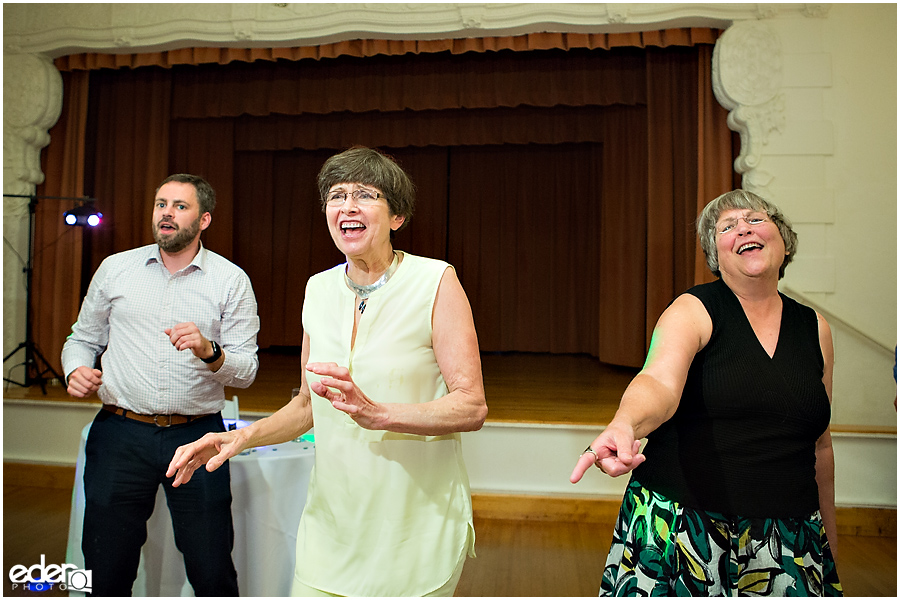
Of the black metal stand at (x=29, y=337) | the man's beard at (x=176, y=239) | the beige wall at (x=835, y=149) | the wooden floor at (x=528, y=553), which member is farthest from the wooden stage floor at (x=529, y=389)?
the man's beard at (x=176, y=239)

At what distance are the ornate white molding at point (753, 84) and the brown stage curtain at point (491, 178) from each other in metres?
0.38

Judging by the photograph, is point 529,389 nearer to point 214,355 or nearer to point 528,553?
point 528,553

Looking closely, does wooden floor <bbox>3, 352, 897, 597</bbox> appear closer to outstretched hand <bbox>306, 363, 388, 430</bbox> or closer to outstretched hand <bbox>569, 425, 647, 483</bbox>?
outstretched hand <bbox>306, 363, 388, 430</bbox>

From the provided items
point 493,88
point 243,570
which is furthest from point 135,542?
point 493,88

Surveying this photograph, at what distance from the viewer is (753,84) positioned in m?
4.25

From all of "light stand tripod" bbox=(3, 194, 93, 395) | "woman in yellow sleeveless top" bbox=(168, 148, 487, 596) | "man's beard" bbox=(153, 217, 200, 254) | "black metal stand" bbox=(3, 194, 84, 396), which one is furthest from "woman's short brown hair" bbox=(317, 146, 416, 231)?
"black metal stand" bbox=(3, 194, 84, 396)

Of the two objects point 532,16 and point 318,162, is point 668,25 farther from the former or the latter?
point 318,162

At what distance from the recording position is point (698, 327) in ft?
4.25

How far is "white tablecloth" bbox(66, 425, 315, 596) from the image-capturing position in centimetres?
208

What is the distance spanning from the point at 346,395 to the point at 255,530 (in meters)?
1.18

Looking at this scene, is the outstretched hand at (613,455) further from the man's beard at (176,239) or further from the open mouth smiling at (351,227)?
the man's beard at (176,239)

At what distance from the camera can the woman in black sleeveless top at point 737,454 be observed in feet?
4.17

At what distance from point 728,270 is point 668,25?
12.0ft

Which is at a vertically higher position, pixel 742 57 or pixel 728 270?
pixel 742 57
